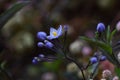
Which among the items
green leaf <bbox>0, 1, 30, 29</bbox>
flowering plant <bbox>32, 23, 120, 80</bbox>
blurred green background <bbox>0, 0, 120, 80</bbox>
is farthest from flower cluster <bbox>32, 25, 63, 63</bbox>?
blurred green background <bbox>0, 0, 120, 80</bbox>

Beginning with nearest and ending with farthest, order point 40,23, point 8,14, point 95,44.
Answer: point 95,44
point 8,14
point 40,23

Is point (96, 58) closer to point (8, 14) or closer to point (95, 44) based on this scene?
point (95, 44)

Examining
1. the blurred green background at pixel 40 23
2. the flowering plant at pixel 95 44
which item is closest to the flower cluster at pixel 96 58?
the flowering plant at pixel 95 44

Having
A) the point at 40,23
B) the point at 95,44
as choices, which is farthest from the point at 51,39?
the point at 40,23

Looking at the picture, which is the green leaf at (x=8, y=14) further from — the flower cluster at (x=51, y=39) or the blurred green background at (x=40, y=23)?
the blurred green background at (x=40, y=23)

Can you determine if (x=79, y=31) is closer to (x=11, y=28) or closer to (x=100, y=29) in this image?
(x=11, y=28)

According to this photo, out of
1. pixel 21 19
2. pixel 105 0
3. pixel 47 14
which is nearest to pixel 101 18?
pixel 105 0

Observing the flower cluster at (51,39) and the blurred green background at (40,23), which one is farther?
the blurred green background at (40,23)

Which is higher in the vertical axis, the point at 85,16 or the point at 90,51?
the point at 85,16
